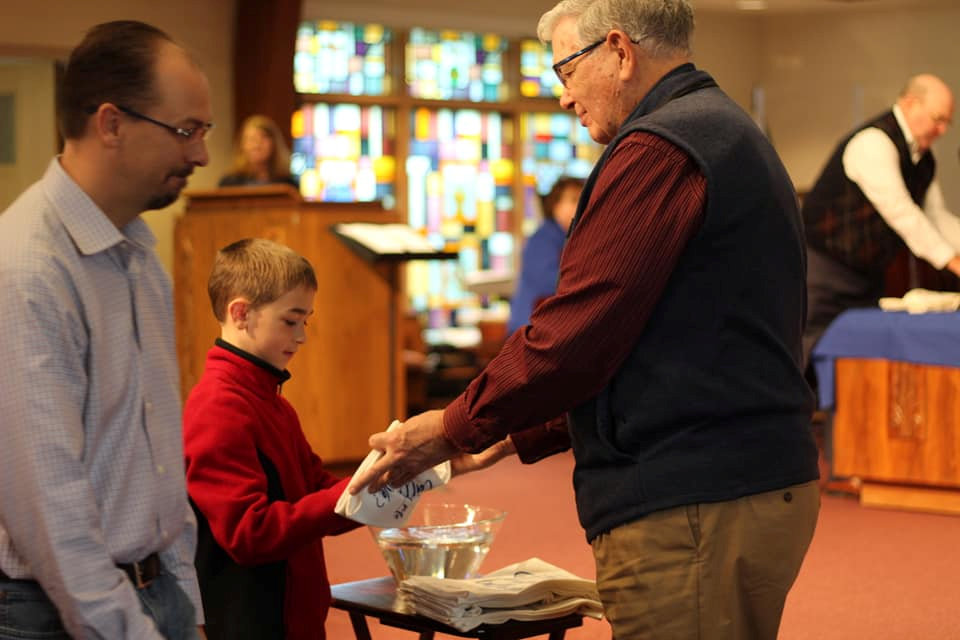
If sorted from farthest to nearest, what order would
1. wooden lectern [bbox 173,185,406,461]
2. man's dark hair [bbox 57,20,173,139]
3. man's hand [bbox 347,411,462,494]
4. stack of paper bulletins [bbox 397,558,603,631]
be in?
wooden lectern [bbox 173,185,406,461] < stack of paper bulletins [bbox 397,558,603,631] < man's hand [bbox 347,411,462,494] < man's dark hair [bbox 57,20,173,139]

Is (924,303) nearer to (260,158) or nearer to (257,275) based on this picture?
(260,158)

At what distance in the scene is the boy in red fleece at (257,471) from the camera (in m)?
2.38

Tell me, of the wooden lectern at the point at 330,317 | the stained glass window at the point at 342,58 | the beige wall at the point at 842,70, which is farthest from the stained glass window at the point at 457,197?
the wooden lectern at the point at 330,317

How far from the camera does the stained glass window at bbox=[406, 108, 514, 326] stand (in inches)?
461

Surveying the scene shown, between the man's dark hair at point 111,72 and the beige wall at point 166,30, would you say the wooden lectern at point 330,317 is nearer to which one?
the beige wall at point 166,30

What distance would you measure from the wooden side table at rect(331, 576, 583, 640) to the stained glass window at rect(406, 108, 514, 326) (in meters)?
8.83

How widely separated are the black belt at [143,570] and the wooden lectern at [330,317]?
4.53m

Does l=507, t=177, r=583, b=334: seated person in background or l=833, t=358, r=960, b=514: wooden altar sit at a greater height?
l=507, t=177, r=583, b=334: seated person in background

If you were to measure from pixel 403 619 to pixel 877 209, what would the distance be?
418cm

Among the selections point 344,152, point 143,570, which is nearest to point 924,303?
point 143,570

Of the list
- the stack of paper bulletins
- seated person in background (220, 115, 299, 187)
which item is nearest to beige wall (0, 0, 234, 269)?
seated person in background (220, 115, 299, 187)

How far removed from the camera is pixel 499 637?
7.91 feet

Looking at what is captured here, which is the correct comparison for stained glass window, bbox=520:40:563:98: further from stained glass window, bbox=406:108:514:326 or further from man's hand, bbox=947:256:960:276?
man's hand, bbox=947:256:960:276

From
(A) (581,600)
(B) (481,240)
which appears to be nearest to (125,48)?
(A) (581,600)
